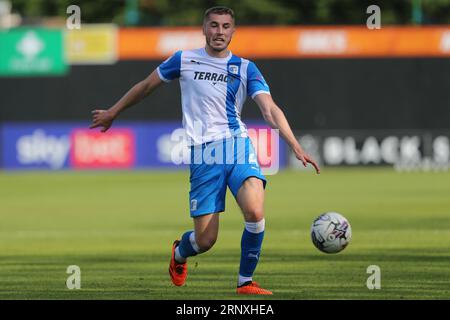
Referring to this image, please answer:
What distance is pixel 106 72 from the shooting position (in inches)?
1391

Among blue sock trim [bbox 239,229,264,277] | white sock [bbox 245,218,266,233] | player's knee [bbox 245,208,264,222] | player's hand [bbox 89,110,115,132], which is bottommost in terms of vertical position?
blue sock trim [bbox 239,229,264,277]

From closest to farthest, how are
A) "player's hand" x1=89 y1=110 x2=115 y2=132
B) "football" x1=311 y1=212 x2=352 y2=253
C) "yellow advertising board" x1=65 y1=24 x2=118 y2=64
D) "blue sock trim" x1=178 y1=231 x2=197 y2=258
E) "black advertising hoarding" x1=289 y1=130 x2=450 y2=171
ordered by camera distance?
1. "player's hand" x1=89 y1=110 x2=115 y2=132
2. "blue sock trim" x1=178 y1=231 x2=197 y2=258
3. "football" x1=311 y1=212 x2=352 y2=253
4. "black advertising hoarding" x1=289 y1=130 x2=450 y2=171
5. "yellow advertising board" x1=65 y1=24 x2=118 y2=64

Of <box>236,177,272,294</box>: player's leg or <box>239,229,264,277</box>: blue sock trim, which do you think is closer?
<box>236,177,272,294</box>: player's leg

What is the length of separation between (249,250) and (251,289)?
0.33 meters

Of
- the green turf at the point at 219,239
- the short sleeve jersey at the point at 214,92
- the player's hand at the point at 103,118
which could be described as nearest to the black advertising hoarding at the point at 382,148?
the green turf at the point at 219,239

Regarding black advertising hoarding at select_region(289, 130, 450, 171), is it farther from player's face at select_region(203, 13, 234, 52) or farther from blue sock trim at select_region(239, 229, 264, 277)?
player's face at select_region(203, 13, 234, 52)

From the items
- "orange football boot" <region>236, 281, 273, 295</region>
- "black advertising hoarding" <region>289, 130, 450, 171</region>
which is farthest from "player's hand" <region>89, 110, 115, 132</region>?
"black advertising hoarding" <region>289, 130, 450, 171</region>

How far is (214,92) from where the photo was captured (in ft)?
33.4

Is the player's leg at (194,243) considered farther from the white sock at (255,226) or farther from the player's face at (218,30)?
the player's face at (218,30)

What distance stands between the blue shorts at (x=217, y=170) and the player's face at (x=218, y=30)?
76 cm

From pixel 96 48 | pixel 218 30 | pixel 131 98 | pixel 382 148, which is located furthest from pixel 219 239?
pixel 96 48

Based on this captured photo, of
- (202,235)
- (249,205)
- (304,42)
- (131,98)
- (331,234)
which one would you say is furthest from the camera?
(304,42)

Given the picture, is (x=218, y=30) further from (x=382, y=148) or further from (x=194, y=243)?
(x=382, y=148)

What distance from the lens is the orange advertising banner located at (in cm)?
3472
